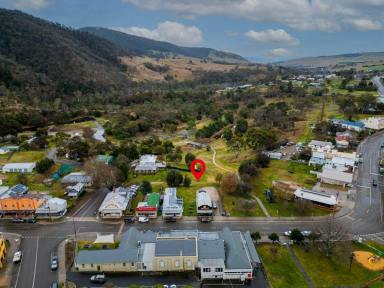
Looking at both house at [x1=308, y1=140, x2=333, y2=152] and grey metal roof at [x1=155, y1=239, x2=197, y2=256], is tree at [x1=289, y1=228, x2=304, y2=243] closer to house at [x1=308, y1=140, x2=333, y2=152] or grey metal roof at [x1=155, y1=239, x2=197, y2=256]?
grey metal roof at [x1=155, y1=239, x2=197, y2=256]

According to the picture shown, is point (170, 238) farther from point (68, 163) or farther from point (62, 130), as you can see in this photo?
point (62, 130)

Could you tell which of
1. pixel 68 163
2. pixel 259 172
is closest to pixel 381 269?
pixel 259 172

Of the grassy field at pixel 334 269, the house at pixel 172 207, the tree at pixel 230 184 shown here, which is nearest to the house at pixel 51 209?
the house at pixel 172 207

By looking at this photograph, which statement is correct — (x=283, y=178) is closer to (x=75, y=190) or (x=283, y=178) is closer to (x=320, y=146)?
(x=320, y=146)

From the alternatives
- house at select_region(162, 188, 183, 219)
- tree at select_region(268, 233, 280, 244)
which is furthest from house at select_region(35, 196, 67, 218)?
tree at select_region(268, 233, 280, 244)

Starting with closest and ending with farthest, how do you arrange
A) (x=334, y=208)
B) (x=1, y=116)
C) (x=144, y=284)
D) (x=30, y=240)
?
(x=144, y=284), (x=30, y=240), (x=334, y=208), (x=1, y=116)

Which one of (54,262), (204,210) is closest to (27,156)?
(54,262)
